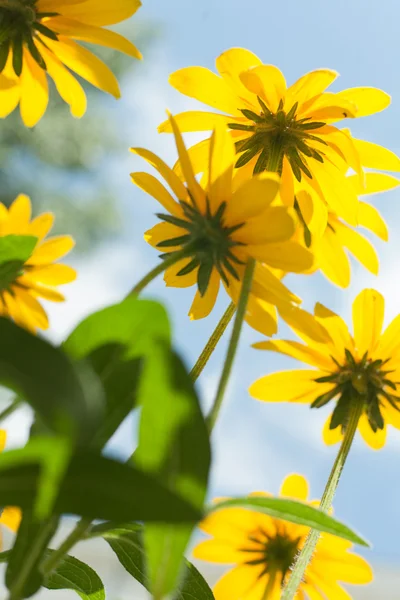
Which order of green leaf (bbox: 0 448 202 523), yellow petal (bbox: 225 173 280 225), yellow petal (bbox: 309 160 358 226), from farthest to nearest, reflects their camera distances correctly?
yellow petal (bbox: 309 160 358 226)
yellow petal (bbox: 225 173 280 225)
green leaf (bbox: 0 448 202 523)

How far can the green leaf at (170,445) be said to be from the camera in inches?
11.3

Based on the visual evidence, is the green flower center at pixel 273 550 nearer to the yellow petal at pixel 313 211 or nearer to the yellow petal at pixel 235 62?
the yellow petal at pixel 313 211

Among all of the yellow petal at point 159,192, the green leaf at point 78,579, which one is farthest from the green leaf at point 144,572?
the yellow petal at point 159,192

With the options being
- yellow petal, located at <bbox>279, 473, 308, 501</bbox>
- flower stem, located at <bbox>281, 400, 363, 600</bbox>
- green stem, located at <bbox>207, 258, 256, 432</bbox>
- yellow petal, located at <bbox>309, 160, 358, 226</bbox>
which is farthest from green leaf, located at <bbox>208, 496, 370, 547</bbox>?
yellow petal, located at <bbox>279, 473, 308, 501</bbox>

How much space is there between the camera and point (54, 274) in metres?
1.06

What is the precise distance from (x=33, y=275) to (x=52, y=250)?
0.21ft

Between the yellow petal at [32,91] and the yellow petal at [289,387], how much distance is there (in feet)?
1.14

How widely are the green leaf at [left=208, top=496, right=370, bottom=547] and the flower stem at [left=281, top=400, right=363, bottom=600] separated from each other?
0.15 metres

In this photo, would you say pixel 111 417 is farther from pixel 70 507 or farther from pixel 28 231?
pixel 28 231

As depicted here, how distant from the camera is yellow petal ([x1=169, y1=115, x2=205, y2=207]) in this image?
1.65ft

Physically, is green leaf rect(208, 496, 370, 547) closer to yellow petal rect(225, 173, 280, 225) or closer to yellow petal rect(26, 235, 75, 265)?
yellow petal rect(225, 173, 280, 225)

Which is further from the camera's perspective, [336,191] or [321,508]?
[336,191]

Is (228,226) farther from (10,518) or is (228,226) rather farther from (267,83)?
(10,518)

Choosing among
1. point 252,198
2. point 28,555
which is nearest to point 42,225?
point 252,198
